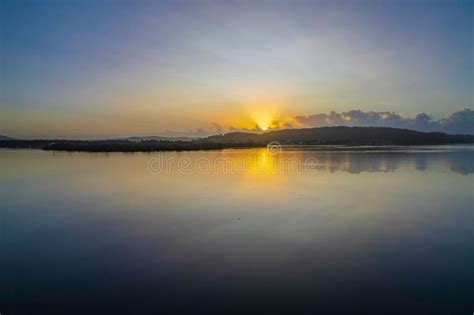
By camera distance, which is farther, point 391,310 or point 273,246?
point 273,246

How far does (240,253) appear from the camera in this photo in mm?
5348

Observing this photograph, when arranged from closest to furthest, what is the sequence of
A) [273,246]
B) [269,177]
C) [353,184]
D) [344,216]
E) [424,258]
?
[424,258], [273,246], [344,216], [353,184], [269,177]

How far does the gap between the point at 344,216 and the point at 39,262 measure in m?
6.31

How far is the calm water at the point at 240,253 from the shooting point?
391 centimetres

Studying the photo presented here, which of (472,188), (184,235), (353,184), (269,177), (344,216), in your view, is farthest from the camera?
(269,177)

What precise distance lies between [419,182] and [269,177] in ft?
20.3

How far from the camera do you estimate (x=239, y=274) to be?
14.9 ft

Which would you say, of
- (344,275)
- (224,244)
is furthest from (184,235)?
(344,275)

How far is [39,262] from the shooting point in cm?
512

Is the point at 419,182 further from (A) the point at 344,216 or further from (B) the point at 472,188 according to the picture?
(A) the point at 344,216

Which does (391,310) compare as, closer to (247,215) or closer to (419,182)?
(247,215)

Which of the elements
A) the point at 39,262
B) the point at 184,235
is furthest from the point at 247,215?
the point at 39,262

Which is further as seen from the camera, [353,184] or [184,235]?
[353,184]

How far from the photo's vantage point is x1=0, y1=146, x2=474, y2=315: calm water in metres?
3.91
